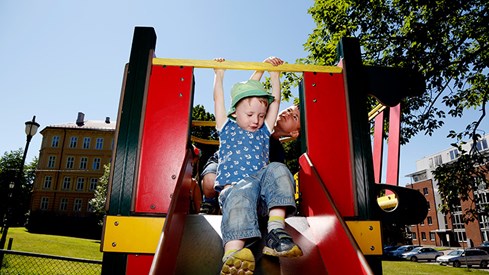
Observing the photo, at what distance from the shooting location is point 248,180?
188 cm

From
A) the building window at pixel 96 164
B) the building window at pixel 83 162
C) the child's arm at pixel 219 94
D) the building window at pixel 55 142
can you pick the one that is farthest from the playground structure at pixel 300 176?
the building window at pixel 55 142

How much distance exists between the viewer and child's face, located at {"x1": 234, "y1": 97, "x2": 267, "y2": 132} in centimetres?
208

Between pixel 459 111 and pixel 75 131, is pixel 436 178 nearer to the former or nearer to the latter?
pixel 459 111

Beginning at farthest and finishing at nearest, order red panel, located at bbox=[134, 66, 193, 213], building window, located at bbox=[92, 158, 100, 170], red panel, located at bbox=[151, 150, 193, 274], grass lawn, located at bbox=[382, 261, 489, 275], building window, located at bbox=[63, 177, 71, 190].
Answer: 1. building window, located at bbox=[92, 158, 100, 170]
2. building window, located at bbox=[63, 177, 71, 190]
3. grass lawn, located at bbox=[382, 261, 489, 275]
4. red panel, located at bbox=[134, 66, 193, 213]
5. red panel, located at bbox=[151, 150, 193, 274]

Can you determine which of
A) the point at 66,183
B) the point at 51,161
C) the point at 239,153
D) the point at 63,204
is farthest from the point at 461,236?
the point at 51,161

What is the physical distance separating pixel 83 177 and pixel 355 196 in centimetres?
4599

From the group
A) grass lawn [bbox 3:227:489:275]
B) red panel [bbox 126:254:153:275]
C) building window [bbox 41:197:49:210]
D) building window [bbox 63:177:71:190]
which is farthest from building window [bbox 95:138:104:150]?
red panel [bbox 126:254:153:275]

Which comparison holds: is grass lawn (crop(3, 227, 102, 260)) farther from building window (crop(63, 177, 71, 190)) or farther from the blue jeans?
building window (crop(63, 177, 71, 190))

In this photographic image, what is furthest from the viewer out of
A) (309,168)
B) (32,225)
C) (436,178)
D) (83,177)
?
(83,177)

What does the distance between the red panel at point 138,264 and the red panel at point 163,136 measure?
0.87ft

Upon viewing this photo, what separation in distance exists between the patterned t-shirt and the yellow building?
134ft

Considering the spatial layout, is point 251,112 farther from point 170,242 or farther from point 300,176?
point 170,242

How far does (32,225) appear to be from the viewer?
3662 centimetres

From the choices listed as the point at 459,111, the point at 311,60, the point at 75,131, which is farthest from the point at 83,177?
the point at 459,111
